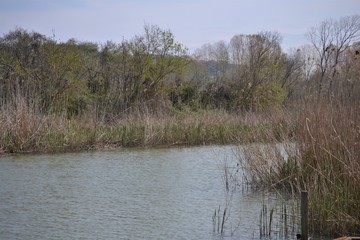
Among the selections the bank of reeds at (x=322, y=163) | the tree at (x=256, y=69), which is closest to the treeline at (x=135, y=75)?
the tree at (x=256, y=69)

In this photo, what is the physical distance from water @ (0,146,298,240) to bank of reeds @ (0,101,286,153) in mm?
906

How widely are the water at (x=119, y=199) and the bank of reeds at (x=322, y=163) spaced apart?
0.53 metres

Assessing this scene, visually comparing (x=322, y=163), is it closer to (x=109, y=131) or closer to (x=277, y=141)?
(x=277, y=141)

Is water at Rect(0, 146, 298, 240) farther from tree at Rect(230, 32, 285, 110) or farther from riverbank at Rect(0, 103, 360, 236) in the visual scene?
tree at Rect(230, 32, 285, 110)

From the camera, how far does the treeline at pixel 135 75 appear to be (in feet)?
68.9

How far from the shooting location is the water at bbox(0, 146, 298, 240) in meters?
6.66

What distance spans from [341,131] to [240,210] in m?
1.89

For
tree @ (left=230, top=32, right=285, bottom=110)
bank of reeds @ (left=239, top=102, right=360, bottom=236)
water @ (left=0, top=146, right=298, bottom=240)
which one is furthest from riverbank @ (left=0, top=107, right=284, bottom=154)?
tree @ (left=230, top=32, right=285, bottom=110)

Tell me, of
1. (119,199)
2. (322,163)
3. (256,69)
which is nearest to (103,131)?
(119,199)

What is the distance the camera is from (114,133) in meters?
15.9

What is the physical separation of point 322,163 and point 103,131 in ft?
30.9

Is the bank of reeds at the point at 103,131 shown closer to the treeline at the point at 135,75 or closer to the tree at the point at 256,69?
the treeline at the point at 135,75

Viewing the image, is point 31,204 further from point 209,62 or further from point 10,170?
point 209,62

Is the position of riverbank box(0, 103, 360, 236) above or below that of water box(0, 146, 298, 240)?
above
